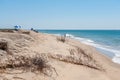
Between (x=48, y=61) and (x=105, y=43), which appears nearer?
(x=48, y=61)

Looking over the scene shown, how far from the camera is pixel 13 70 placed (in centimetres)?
642

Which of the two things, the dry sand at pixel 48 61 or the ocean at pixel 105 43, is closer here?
the dry sand at pixel 48 61

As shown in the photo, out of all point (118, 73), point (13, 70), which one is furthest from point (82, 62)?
point (13, 70)

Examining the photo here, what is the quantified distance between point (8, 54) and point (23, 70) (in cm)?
67

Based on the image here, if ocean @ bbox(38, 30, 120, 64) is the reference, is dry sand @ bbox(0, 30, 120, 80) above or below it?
above

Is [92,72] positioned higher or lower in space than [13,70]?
lower

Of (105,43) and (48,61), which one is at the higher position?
(48,61)

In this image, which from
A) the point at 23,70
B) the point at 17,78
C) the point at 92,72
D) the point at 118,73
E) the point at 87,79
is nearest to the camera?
the point at 17,78

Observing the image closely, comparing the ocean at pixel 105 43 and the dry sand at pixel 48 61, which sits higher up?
the dry sand at pixel 48 61

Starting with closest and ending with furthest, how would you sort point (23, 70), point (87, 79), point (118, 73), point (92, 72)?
point (23, 70)
point (87, 79)
point (92, 72)
point (118, 73)

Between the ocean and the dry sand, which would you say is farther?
the ocean

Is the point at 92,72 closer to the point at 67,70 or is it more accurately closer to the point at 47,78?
the point at 67,70

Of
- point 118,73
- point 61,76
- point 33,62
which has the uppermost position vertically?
point 33,62

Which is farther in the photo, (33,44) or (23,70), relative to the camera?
(33,44)
